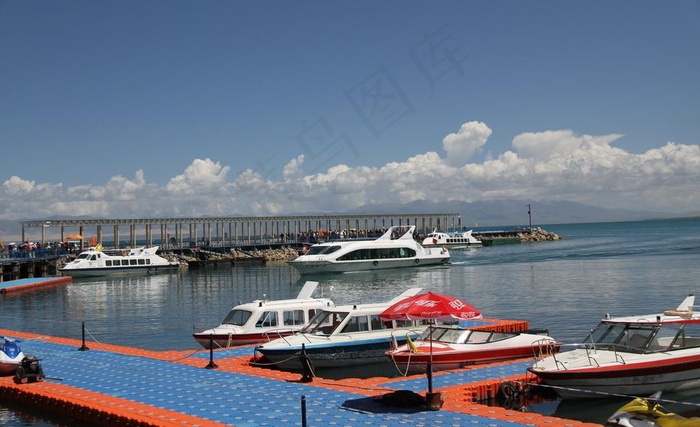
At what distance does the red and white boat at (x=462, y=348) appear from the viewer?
19.4 metres

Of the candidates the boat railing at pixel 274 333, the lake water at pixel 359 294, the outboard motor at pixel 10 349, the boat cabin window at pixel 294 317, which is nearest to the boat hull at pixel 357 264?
the lake water at pixel 359 294

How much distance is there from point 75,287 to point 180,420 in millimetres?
51879

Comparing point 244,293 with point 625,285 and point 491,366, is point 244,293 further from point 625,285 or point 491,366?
point 491,366

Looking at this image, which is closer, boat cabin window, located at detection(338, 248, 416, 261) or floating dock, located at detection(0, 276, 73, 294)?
floating dock, located at detection(0, 276, 73, 294)

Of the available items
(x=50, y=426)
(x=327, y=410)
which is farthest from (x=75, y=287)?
(x=327, y=410)

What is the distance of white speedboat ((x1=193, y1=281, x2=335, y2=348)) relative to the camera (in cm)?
2439

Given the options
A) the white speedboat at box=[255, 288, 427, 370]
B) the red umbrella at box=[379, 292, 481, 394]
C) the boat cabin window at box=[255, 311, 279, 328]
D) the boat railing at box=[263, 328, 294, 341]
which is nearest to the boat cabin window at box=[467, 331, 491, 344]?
the red umbrella at box=[379, 292, 481, 394]

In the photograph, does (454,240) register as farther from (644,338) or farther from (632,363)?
(632,363)

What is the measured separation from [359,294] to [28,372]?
31718mm

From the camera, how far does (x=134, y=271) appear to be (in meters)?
75.6

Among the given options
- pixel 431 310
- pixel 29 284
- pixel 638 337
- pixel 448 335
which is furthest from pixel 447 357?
pixel 29 284

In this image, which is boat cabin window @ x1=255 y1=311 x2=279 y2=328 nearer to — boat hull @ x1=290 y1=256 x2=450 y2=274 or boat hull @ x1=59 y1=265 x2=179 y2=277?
boat hull @ x1=290 y1=256 x2=450 y2=274

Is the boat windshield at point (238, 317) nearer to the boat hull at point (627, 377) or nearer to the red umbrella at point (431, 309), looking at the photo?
the red umbrella at point (431, 309)

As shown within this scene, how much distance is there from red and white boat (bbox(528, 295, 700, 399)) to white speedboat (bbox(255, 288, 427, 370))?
501cm
